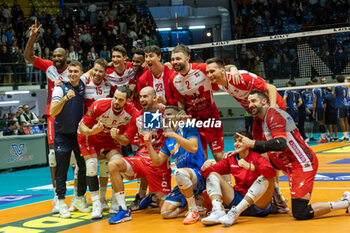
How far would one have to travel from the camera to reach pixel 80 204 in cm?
768

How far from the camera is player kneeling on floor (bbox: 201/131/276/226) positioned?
6008 millimetres

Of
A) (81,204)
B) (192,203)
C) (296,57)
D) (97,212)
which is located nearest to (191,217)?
(192,203)

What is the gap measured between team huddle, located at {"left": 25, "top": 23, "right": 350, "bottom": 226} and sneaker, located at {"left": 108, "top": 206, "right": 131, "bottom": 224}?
0.02 meters

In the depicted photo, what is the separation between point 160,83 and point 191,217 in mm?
2584

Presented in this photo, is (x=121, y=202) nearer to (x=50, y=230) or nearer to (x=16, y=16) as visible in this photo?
(x=50, y=230)

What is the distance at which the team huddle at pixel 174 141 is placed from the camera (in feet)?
20.1

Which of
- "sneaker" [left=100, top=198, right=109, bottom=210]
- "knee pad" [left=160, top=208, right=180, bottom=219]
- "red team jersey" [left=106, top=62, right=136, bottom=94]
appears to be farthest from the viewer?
"red team jersey" [left=106, top=62, right=136, bottom=94]

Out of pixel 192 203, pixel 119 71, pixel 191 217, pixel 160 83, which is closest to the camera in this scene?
pixel 191 217

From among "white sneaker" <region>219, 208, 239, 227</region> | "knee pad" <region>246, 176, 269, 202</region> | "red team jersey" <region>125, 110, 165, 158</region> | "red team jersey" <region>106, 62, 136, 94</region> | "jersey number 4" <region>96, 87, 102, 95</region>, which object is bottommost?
"white sneaker" <region>219, 208, 239, 227</region>

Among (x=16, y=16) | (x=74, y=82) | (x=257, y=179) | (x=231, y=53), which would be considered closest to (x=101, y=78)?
(x=74, y=82)

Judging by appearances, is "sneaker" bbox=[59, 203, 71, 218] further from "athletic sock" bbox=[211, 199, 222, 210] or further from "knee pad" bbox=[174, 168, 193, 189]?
"athletic sock" bbox=[211, 199, 222, 210]

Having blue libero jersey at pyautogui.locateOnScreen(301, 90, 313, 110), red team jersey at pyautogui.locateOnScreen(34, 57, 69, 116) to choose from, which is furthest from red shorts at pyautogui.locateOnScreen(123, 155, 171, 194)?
blue libero jersey at pyautogui.locateOnScreen(301, 90, 313, 110)

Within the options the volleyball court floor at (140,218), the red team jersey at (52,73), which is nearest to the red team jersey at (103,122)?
the volleyball court floor at (140,218)

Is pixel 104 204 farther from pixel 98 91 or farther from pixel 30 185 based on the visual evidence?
pixel 30 185
